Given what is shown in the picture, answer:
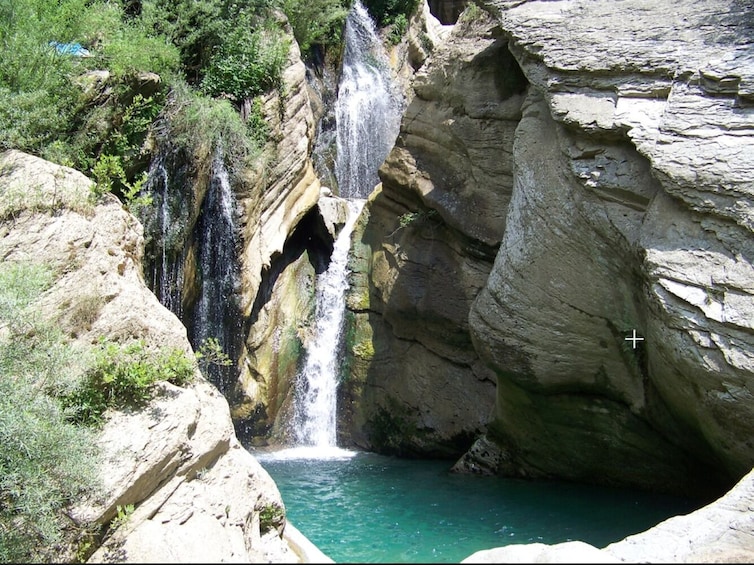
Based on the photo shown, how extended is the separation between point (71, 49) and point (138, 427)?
20.2 feet

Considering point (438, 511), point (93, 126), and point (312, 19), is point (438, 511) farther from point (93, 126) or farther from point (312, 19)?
point (312, 19)

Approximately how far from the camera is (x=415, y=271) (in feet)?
44.5

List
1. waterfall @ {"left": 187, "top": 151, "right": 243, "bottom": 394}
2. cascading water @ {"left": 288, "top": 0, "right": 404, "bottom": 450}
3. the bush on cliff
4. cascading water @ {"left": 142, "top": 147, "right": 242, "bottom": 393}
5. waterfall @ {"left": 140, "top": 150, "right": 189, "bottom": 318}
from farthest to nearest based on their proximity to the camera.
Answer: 1. cascading water @ {"left": 288, "top": 0, "right": 404, "bottom": 450}
2. waterfall @ {"left": 187, "top": 151, "right": 243, "bottom": 394}
3. cascading water @ {"left": 142, "top": 147, "right": 242, "bottom": 393}
4. waterfall @ {"left": 140, "top": 150, "right": 189, "bottom": 318}
5. the bush on cliff

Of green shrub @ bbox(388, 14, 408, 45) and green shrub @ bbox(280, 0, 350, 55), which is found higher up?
green shrub @ bbox(388, 14, 408, 45)

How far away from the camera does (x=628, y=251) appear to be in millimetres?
8375

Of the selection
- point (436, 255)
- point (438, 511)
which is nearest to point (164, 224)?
point (436, 255)

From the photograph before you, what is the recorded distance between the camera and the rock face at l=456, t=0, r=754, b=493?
7480 millimetres

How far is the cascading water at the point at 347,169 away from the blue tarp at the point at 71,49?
611cm

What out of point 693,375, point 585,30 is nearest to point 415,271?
point 585,30

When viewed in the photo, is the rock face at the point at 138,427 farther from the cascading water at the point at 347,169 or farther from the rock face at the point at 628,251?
the cascading water at the point at 347,169

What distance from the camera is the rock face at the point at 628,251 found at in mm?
7480

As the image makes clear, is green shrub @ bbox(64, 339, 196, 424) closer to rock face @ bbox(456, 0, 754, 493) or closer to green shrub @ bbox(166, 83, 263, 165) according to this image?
rock face @ bbox(456, 0, 754, 493)

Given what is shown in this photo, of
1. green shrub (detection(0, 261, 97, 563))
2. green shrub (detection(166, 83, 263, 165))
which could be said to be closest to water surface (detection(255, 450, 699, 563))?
green shrub (detection(0, 261, 97, 563))

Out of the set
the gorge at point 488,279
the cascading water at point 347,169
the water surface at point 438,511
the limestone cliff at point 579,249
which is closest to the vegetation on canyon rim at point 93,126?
the gorge at point 488,279
